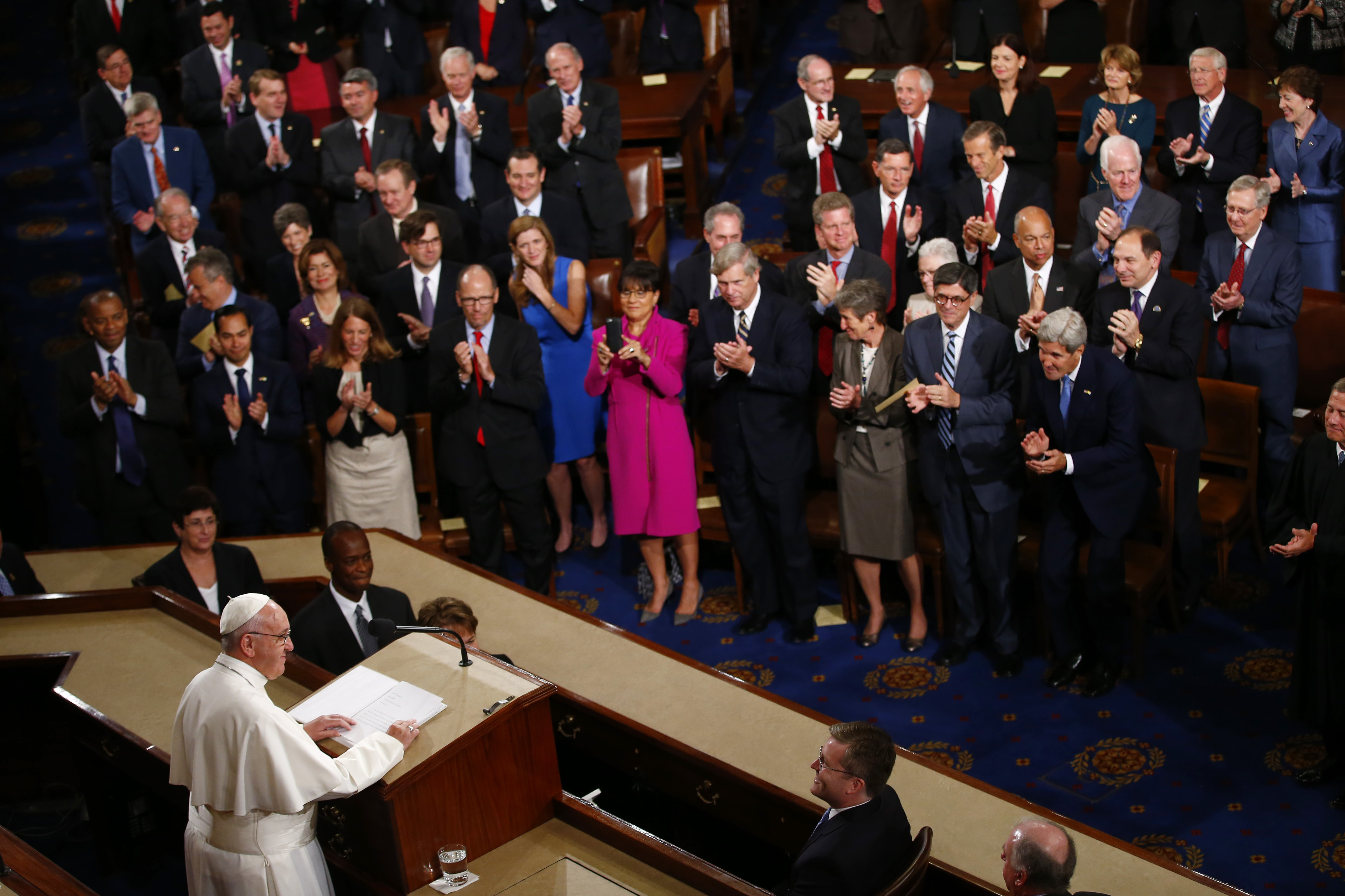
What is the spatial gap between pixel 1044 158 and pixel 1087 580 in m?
2.47

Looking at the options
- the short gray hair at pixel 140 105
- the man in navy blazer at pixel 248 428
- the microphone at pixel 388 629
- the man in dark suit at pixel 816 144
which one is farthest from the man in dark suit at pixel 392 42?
the microphone at pixel 388 629

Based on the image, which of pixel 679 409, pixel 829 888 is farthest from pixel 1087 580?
pixel 829 888

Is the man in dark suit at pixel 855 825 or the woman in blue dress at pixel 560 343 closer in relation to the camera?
the man in dark suit at pixel 855 825

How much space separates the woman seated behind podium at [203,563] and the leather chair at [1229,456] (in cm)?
375

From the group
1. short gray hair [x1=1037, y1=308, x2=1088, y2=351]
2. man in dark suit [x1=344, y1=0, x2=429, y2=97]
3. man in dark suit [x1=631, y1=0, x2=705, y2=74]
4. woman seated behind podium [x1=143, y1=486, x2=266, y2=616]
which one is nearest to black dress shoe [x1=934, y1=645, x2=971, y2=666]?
short gray hair [x1=1037, y1=308, x2=1088, y2=351]

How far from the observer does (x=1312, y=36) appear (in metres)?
7.26

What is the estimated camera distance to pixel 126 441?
19.2ft

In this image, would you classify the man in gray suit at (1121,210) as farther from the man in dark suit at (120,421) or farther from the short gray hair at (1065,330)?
the man in dark suit at (120,421)

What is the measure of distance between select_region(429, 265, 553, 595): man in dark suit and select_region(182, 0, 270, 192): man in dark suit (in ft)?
8.71

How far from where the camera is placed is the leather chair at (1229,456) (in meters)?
5.68

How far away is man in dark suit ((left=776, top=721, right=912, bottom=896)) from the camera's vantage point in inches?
123

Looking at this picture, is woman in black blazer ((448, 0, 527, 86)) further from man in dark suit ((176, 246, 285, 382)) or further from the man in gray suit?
the man in gray suit

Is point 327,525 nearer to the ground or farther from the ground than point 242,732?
nearer to the ground

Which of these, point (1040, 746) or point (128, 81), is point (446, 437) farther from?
point (128, 81)
